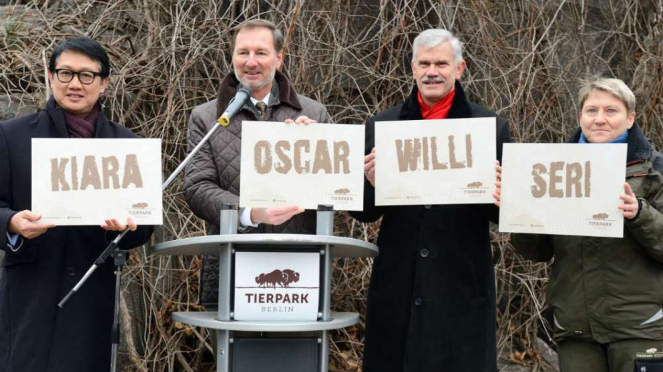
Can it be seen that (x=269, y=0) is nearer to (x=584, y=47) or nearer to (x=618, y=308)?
(x=584, y=47)

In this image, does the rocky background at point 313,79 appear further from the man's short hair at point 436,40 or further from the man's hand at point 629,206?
the man's hand at point 629,206

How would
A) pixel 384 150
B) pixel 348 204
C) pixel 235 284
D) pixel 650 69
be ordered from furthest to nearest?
pixel 650 69 < pixel 384 150 < pixel 348 204 < pixel 235 284

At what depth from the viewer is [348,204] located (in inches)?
137

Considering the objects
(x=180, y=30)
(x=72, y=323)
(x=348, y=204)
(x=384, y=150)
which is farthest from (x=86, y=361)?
(x=180, y=30)

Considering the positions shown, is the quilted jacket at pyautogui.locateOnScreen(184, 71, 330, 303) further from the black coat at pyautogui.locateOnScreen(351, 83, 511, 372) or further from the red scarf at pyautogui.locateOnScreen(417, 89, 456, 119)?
the red scarf at pyautogui.locateOnScreen(417, 89, 456, 119)

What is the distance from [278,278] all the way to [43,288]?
0.95 m

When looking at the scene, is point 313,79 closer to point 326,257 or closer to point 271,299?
point 326,257

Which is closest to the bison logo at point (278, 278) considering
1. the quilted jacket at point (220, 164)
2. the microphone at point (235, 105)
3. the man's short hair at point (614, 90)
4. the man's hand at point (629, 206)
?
the quilted jacket at point (220, 164)

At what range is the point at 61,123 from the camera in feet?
11.9

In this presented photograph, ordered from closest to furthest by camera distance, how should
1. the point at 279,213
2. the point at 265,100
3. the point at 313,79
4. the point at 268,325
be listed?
the point at 268,325
the point at 279,213
the point at 265,100
the point at 313,79

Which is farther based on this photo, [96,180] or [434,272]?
[434,272]

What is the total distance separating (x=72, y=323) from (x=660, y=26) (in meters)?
4.60

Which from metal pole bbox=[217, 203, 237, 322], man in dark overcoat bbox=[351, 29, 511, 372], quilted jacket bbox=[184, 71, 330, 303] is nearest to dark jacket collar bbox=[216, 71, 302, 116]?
quilted jacket bbox=[184, 71, 330, 303]

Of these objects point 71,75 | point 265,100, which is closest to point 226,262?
point 265,100
